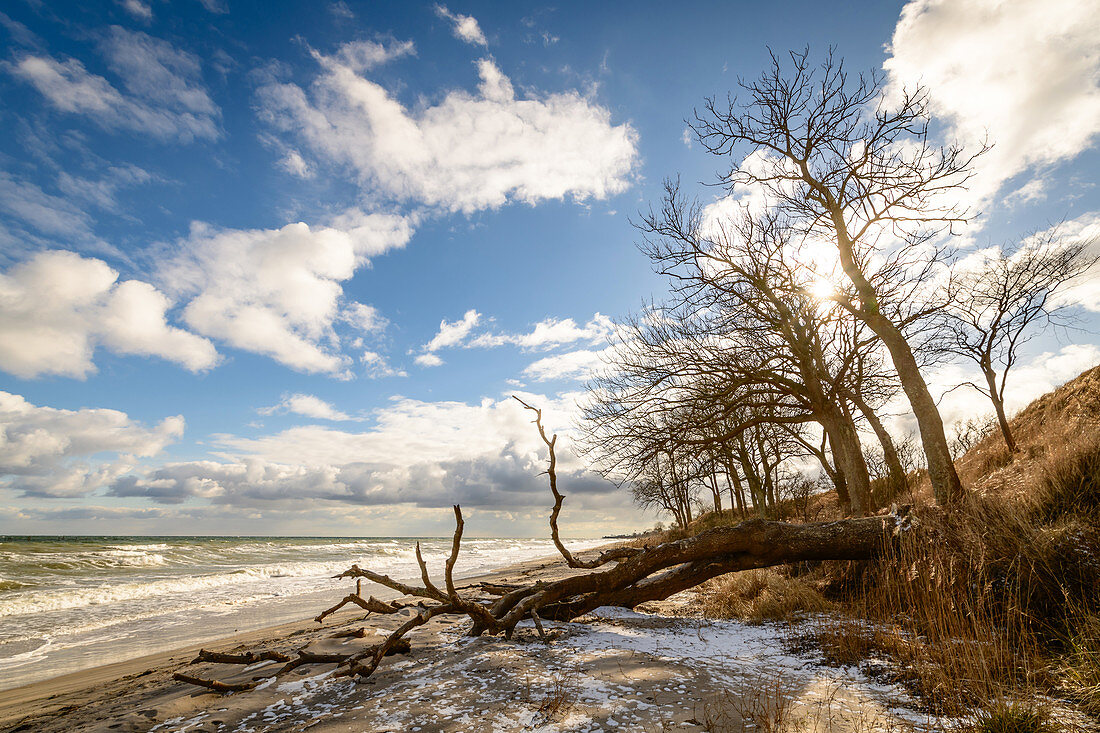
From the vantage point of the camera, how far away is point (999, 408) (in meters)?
11.2

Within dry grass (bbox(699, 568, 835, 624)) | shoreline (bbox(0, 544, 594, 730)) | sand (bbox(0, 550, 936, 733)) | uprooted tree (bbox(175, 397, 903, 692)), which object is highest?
uprooted tree (bbox(175, 397, 903, 692))

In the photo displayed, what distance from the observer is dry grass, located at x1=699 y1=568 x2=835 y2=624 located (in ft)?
20.2

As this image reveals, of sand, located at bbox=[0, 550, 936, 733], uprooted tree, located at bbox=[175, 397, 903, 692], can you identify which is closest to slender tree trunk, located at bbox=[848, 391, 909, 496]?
uprooted tree, located at bbox=[175, 397, 903, 692]

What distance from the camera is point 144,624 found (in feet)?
33.4

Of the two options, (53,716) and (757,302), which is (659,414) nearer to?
(757,302)

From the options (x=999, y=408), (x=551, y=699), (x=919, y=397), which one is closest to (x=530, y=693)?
(x=551, y=699)

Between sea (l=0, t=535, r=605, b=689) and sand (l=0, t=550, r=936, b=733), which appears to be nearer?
sand (l=0, t=550, r=936, b=733)

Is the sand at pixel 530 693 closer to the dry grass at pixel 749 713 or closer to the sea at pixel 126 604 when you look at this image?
the dry grass at pixel 749 713

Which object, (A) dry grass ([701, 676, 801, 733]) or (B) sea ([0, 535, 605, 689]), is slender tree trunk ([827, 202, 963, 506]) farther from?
(B) sea ([0, 535, 605, 689])

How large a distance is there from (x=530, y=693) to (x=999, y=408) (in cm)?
1293

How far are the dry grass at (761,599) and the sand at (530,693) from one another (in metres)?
0.43

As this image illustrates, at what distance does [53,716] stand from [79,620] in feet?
28.1

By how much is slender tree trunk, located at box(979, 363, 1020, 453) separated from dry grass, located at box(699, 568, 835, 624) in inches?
270

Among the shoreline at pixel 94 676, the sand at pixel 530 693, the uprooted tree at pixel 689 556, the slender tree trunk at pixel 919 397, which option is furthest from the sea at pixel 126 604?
the slender tree trunk at pixel 919 397
